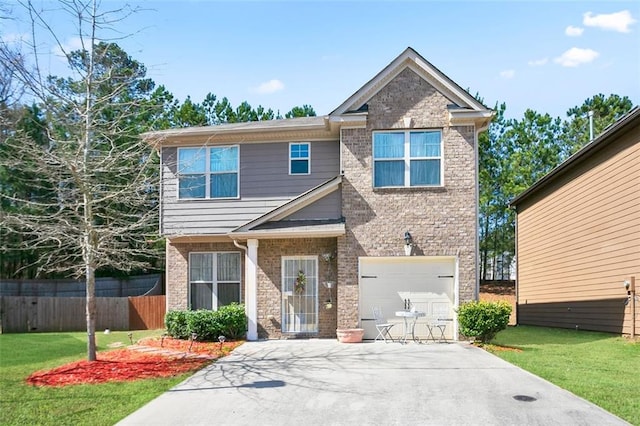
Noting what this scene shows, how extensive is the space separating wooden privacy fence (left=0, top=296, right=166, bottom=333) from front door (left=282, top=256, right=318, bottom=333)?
774 centimetres

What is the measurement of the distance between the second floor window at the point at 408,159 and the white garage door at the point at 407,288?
6.66ft

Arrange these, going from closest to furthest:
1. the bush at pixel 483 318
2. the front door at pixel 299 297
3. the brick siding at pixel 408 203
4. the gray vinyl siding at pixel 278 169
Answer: the bush at pixel 483 318 < the brick siding at pixel 408 203 < the front door at pixel 299 297 < the gray vinyl siding at pixel 278 169

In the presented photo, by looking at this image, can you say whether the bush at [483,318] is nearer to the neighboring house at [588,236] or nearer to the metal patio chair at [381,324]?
the metal patio chair at [381,324]

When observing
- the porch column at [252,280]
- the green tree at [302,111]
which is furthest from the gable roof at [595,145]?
the green tree at [302,111]

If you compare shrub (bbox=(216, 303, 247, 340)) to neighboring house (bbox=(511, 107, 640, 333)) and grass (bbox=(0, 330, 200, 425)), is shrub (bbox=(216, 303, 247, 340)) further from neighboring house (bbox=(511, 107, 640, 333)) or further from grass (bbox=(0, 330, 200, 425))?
neighboring house (bbox=(511, 107, 640, 333))

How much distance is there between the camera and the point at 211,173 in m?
15.4

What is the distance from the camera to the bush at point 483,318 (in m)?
12.5

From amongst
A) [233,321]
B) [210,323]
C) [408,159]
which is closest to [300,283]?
[233,321]

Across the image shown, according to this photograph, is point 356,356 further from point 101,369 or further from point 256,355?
point 101,369

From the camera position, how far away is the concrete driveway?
22.5ft

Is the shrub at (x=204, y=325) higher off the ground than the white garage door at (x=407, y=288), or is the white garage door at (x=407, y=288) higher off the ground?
the white garage door at (x=407, y=288)

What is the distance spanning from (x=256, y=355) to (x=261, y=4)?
8.01 meters

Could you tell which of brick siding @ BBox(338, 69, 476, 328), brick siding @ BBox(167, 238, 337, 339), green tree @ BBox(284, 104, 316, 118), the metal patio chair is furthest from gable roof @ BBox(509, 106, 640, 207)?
green tree @ BBox(284, 104, 316, 118)

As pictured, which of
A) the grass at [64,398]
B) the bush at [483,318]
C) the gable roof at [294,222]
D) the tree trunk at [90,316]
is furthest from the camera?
the gable roof at [294,222]
